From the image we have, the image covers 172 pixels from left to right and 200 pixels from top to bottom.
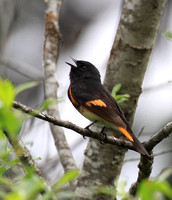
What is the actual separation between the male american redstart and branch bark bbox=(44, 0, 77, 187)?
20cm

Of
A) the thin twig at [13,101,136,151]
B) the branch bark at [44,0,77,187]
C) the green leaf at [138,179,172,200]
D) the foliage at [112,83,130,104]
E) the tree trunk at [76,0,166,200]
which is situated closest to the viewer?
the green leaf at [138,179,172,200]

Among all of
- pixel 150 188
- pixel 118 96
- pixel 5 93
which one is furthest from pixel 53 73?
pixel 150 188

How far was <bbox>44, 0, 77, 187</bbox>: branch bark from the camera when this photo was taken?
318 centimetres

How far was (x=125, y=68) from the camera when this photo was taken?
124 inches

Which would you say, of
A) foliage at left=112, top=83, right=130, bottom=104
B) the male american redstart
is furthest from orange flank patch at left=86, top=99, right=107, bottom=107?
foliage at left=112, top=83, right=130, bottom=104

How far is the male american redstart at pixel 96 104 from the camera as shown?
2.89 m

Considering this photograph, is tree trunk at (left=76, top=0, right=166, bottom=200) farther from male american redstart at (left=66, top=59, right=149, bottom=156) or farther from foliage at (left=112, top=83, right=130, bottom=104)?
foliage at (left=112, top=83, right=130, bottom=104)

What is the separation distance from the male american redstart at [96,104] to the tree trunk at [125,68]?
15 cm

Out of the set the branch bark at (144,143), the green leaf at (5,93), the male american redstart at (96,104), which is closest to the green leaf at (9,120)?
the green leaf at (5,93)

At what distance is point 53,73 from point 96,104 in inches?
25.4

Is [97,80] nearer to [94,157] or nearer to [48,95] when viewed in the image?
[48,95]

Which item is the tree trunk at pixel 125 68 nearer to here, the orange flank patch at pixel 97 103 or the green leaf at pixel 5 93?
the orange flank patch at pixel 97 103

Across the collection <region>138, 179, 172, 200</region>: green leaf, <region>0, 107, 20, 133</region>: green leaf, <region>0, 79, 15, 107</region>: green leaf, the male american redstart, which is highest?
<region>0, 79, 15, 107</region>: green leaf

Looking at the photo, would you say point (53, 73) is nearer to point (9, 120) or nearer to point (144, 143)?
point (144, 143)
